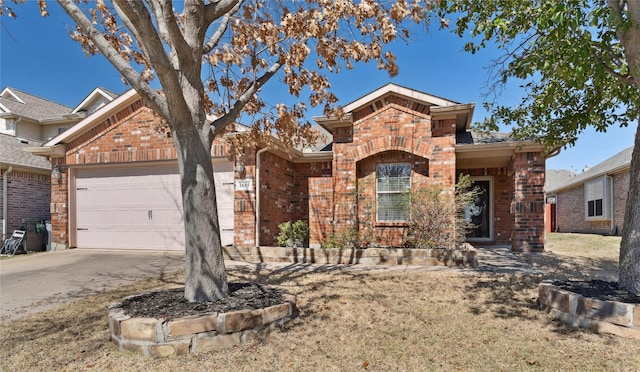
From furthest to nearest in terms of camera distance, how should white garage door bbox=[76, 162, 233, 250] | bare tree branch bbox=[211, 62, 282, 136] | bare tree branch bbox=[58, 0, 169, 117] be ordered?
white garage door bbox=[76, 162, 233, 250]
bare tree branch bbox=[211, 62, 282, 136]
bare tree branch bbox=[58, 0, 169, 117]

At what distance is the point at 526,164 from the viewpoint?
968 cm

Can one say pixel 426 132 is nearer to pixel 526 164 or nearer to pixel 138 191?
pixel 526 164

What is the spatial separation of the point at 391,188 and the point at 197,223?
6939 millimetres

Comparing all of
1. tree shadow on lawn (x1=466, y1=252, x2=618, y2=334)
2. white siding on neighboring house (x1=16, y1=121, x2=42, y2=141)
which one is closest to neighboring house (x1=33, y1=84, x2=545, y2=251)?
tree shadow on lawn (x1=466, y1=252, x2=618, y2=334)

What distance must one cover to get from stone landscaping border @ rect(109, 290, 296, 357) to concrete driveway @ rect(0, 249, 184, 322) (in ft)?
7.83

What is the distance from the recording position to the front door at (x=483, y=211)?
1170 centimetres

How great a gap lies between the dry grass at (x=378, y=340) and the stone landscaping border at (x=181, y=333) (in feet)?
0.35

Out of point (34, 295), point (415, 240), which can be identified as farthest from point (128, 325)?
point (415, 240)

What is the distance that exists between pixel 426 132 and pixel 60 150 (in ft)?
35.5

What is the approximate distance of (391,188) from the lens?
10.3 metres

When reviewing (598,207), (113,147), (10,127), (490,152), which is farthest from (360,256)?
(10,127)

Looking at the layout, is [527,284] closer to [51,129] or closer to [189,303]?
[189,303]

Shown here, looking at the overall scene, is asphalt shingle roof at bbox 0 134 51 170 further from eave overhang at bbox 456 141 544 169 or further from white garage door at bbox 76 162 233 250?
eave overhang at bbox 456 141 544 169

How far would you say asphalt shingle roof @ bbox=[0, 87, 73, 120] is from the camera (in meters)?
15.4
